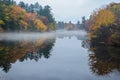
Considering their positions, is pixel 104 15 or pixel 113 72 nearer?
pixel 113 72

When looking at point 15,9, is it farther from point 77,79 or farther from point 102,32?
point 77,79

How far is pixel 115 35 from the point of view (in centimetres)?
5369

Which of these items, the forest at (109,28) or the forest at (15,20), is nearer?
the forest at (109,28)

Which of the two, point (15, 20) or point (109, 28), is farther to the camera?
point (15, 20)

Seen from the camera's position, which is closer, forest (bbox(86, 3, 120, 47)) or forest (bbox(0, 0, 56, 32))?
forest (bbox(86, 3, 120, 47))

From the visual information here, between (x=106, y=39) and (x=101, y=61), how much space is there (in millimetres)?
23162

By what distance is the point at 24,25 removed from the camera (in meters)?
107

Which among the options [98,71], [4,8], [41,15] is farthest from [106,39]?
[41,15]

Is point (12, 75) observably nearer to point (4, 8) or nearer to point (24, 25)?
point (4, 8)

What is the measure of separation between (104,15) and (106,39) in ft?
21.9

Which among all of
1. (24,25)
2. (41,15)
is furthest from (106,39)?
(41,15)

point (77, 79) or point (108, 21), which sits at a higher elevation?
point (108, 21)

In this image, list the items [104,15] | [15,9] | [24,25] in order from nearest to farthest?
[104,15]
[15,9]
[24,25]

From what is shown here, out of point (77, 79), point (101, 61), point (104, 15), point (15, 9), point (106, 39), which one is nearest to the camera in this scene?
point (77, 79)
